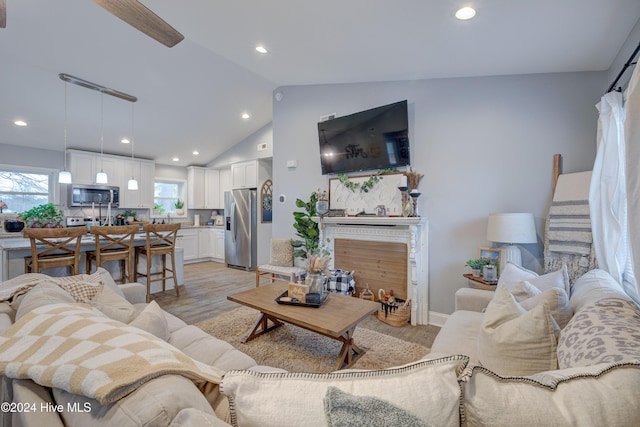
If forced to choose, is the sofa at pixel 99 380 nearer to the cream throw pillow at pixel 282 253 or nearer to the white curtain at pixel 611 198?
the white curtain at pixel 611 198

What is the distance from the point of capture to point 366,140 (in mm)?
3488

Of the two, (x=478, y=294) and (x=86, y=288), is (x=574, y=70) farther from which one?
(x=86, y=288)

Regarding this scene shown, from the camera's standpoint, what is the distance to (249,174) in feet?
18.9

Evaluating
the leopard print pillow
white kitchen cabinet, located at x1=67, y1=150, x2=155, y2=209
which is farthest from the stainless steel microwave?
the leopard print pillow

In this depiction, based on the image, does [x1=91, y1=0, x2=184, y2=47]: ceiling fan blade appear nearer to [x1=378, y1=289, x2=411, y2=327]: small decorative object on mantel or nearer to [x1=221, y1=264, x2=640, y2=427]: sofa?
[x1=221, y1=264, x2=640, y2=427]: sofa

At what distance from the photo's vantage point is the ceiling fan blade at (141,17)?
1626mm

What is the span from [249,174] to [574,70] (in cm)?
505

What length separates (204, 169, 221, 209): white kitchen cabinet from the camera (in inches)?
269

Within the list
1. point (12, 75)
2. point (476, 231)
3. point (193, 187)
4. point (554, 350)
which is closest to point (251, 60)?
point (12, 75)

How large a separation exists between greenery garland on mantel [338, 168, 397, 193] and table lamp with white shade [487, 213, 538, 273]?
4.25 ft

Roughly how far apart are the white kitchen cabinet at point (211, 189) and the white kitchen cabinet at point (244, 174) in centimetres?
105

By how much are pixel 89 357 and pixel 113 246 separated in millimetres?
3597

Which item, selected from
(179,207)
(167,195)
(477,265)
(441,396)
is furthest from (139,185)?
(441,396)

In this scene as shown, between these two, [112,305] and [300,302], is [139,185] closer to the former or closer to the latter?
[112,305]
